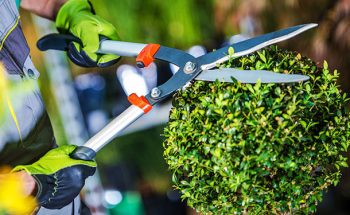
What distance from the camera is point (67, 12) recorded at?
1487 millimetres

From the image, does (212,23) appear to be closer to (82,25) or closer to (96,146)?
(82,25)

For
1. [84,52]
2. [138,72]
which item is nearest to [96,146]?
[84,52]

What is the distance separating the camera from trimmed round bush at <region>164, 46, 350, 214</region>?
103cm

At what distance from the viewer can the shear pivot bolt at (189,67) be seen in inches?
46.3

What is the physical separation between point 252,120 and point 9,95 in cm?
54

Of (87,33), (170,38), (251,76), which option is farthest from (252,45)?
(170,38)

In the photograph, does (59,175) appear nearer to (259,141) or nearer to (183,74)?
(183,74)

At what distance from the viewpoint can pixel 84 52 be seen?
140 cm

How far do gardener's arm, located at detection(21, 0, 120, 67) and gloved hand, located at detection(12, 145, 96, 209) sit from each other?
0.28 m

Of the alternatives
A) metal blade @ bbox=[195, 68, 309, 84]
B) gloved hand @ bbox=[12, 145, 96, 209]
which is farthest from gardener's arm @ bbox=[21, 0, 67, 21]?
metal blade @ bbox=[195, 68, 309, 84]

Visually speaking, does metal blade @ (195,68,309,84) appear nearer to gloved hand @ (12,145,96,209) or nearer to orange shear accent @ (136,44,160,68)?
orange shear accent @ (136,44,160,68)

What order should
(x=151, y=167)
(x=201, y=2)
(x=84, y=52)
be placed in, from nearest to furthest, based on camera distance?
(x=84, y=52) → (x=201, y=2) → (x=151, y=167)

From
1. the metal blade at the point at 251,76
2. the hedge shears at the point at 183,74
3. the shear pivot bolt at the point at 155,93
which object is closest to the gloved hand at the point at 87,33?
the hedge shears at the point at 183,74

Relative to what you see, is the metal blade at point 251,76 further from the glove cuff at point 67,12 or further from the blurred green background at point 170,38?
the blurred green background at point 170,38
